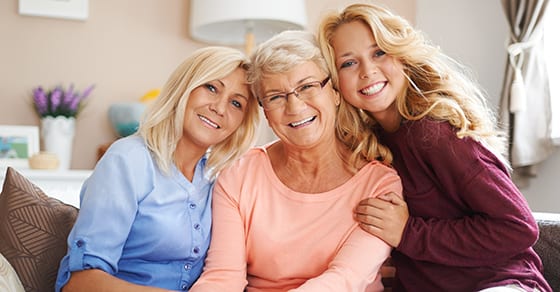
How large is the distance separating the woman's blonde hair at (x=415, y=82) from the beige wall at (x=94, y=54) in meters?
2.22

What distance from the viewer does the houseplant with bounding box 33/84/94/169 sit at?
3.57m

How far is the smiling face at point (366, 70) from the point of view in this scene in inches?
70.6

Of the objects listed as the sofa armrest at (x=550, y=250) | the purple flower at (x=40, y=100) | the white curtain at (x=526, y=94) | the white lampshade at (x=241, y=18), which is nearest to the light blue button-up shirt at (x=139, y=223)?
the sofa armrest at (x=550, y=250)

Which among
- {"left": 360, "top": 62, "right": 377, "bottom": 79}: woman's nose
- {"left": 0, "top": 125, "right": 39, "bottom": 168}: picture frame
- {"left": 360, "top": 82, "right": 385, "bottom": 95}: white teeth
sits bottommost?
{"left": 0, "top": 125, "right": 39, "bottom": 168}: picture frame

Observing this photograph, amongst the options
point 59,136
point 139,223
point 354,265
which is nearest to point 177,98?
point 139,223

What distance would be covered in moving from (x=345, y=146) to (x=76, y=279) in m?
0.80

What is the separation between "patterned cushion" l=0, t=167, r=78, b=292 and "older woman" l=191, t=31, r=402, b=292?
1.34 feet

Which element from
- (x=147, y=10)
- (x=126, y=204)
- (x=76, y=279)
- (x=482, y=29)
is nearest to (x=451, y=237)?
(x=126, y=204)

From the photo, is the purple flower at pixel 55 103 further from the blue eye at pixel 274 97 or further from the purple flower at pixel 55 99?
the blue eye at pixel 274 97

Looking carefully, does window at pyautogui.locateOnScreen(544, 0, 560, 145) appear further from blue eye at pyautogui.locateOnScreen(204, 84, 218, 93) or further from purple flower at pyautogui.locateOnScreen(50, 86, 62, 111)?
purple flower at pyautogui.locateOnScreen(50, 86, 62, 111)

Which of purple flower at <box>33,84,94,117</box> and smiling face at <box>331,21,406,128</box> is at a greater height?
smiling face at <box>331,21,406,128</box>

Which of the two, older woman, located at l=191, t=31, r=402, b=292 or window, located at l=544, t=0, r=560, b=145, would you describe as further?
window, located at l=544, t=0, r=560, b=145

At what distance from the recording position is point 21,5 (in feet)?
12.1

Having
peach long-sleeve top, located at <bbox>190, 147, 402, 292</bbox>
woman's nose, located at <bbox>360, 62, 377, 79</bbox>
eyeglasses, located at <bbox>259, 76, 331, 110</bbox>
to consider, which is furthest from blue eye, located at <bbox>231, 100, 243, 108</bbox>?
woman's nose, located at <bbox>360, 62, 377, 79</bbox>
